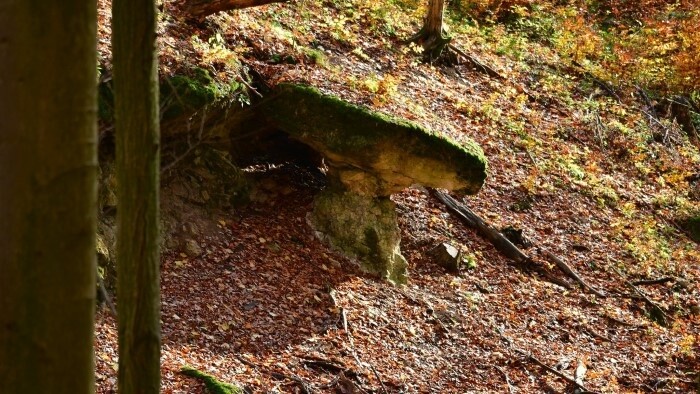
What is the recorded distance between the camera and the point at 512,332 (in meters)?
9.27

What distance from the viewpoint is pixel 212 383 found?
6.24m

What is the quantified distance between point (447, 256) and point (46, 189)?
8.26 meters

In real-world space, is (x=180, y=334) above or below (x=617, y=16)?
below

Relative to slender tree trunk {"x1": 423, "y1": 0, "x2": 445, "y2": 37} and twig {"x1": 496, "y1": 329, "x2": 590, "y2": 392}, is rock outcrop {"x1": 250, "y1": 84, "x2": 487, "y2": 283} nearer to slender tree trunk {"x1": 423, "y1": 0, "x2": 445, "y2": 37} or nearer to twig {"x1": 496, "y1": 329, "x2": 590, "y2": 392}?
twig {"x1": 496, "y1": 329, "x2": 590, "y2": 392}

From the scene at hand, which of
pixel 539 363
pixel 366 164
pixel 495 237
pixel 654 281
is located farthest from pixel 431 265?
pixel 654 281

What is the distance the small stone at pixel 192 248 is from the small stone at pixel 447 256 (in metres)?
3.24

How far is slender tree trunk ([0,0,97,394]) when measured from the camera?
6.72 feet

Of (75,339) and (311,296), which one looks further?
(311,296)

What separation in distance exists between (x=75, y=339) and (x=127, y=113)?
1.15m

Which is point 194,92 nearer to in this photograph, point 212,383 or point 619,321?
point 212,383

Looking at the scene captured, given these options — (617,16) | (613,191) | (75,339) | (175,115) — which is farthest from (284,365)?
(617,16)

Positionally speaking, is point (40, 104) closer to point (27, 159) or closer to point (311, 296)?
point (27, 159)

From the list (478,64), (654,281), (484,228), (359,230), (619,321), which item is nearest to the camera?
(359,230)

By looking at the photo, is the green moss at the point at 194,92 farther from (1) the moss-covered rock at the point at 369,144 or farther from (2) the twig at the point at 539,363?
(2) the twig at the point at 539,363
